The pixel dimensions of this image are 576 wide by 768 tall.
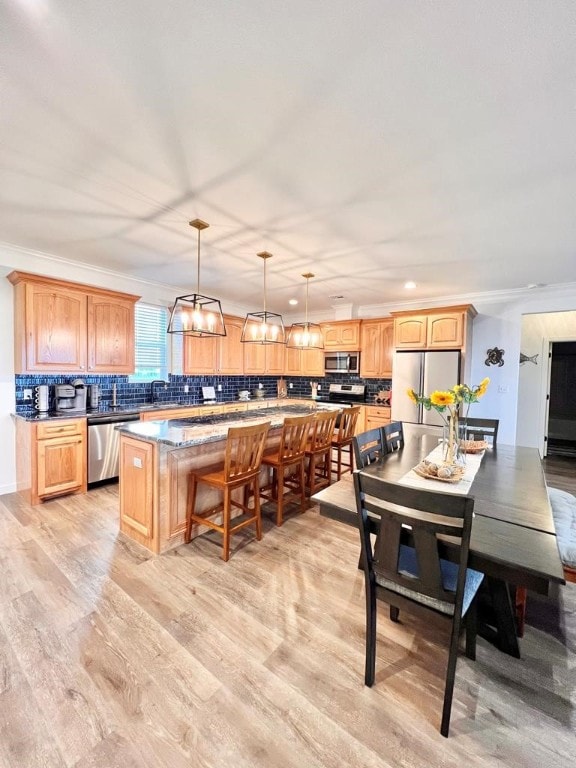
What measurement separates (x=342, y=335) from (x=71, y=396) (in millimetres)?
4268

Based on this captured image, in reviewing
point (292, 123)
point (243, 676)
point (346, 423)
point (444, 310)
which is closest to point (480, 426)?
point (346, 423)

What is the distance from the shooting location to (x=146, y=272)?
4.13 m

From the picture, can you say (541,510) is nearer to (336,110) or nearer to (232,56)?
(336,110)

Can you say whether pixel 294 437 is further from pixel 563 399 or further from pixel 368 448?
pixel 563 399

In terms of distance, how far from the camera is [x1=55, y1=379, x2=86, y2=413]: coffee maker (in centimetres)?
368

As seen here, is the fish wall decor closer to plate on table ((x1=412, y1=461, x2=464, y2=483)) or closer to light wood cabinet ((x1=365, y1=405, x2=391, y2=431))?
light wood cabinet ((x1=365, y1=405, x2=391, y2=431))

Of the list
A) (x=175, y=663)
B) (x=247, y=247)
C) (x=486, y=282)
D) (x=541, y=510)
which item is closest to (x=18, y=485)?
(x=175, y=663)

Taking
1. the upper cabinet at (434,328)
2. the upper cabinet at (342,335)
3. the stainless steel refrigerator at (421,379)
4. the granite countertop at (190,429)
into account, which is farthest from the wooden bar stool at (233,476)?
the upper cabinet at (342,335)

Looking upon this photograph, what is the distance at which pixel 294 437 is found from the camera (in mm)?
3072

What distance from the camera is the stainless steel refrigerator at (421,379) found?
4402 millimetres

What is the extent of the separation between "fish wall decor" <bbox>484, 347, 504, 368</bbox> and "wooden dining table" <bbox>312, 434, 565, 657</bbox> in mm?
2469

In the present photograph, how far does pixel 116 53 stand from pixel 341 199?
4.76ft

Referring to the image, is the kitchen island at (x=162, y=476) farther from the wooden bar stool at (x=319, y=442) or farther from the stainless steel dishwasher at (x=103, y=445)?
the stainless steel dishwasher at (x=103, y=445)

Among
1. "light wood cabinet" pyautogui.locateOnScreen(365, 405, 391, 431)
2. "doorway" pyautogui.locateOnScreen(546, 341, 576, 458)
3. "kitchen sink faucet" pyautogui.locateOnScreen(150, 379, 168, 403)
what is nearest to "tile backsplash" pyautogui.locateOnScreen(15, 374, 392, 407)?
"kitchen sink faucet" pyautogui.locateOnScreen(150, 379, 168, 403)
